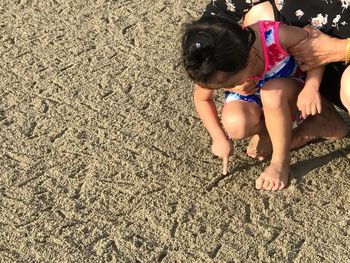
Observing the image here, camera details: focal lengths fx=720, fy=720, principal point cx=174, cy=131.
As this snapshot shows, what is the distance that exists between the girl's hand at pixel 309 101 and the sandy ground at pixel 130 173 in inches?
10.8

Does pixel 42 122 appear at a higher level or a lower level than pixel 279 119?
lower

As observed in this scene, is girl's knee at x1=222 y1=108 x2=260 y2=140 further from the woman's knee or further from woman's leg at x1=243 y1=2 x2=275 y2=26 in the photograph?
woman's leg at x1=243 y1=2 x2=275 y2=26

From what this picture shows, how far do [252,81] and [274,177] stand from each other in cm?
35

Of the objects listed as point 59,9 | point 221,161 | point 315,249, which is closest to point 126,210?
point 221,161

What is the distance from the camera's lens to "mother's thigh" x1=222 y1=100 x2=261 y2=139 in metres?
2.58

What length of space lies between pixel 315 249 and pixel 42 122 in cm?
126

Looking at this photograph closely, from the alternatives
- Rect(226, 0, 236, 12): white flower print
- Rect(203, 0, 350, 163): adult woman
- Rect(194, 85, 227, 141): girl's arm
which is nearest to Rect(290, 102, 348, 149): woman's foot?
Rect(203, 0, 350, 163): adult woman

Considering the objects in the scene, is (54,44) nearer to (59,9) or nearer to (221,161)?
(59,9)

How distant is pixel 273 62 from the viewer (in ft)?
8.32

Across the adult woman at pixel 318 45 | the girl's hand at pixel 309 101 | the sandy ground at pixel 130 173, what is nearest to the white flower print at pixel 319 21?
the adult woman at pixel 318 45

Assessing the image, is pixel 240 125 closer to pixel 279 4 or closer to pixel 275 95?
pixel 275 95

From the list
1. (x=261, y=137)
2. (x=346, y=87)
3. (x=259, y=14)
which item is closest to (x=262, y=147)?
(x=261, y=137)

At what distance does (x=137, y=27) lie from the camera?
142 inches

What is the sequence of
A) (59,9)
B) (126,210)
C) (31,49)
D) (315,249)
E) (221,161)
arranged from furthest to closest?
(59,9) < (31,49) < (221,161) < (126,210) < (315,249)
